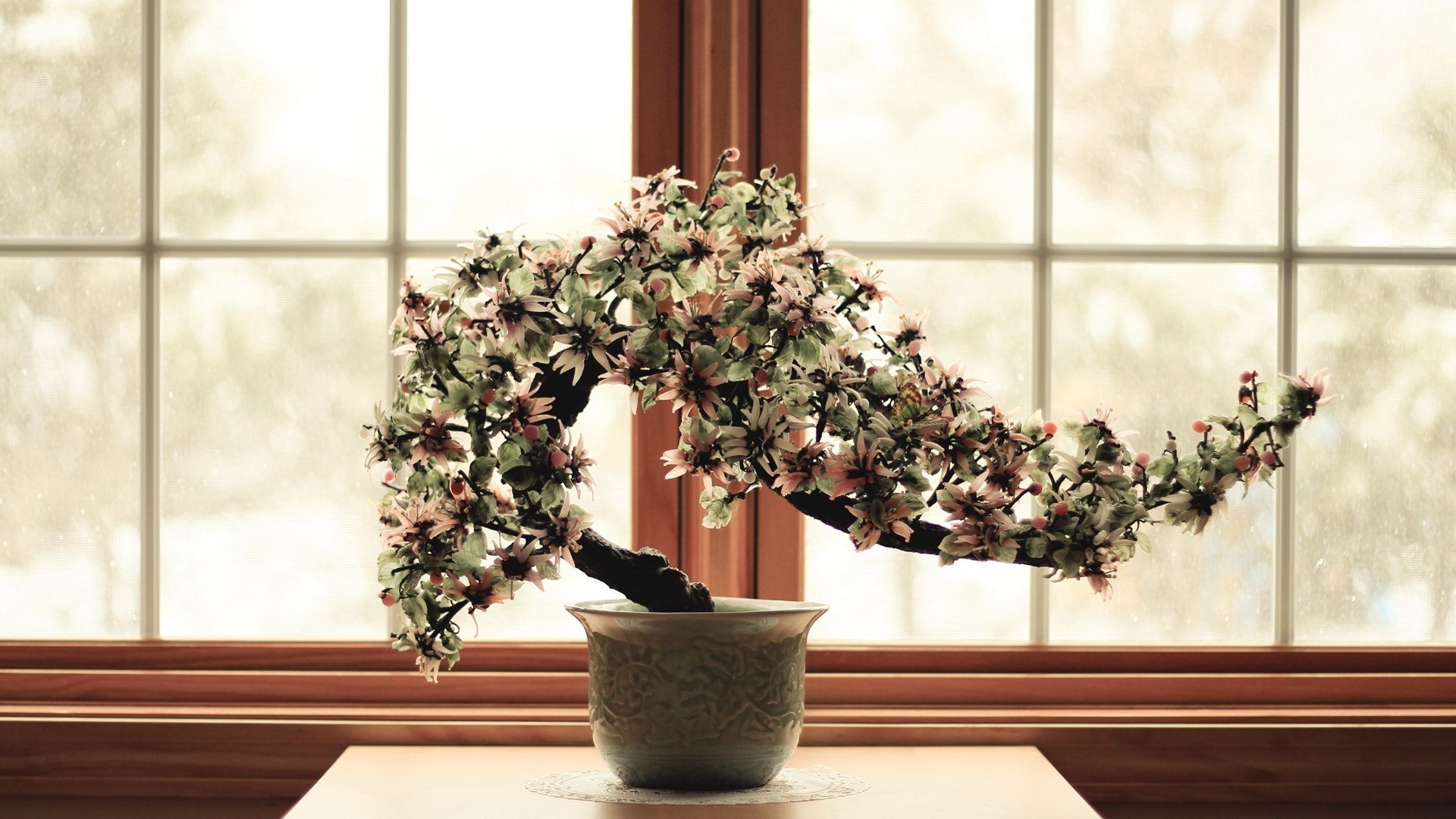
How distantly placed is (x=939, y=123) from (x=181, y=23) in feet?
3.13

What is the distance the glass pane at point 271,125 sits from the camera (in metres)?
1.60

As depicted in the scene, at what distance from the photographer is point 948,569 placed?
1.60 meters

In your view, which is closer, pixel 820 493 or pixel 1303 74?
pixel 820 493

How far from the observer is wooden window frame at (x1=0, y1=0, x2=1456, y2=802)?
1429mm

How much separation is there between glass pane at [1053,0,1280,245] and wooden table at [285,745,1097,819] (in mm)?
697

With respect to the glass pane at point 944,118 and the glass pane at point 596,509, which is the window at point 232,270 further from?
the glass pane at point 944,118

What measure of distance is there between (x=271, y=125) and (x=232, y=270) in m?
0.19

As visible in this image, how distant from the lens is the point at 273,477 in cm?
159

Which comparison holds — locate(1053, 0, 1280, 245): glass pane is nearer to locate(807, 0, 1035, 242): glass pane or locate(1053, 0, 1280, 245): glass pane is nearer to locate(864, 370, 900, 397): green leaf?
locate(807, 0, 1035, 242): glass pane

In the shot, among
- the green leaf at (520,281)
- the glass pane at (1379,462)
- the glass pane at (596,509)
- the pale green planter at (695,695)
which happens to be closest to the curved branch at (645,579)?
the pale green planter at (695,695)

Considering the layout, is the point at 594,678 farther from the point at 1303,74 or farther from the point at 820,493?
the point at 1303,74

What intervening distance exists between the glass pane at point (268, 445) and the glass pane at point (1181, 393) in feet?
2.90

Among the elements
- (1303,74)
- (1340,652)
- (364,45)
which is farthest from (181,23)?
(1340,652)

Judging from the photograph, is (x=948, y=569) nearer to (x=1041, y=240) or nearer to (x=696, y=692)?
(x=1041, y=240)
